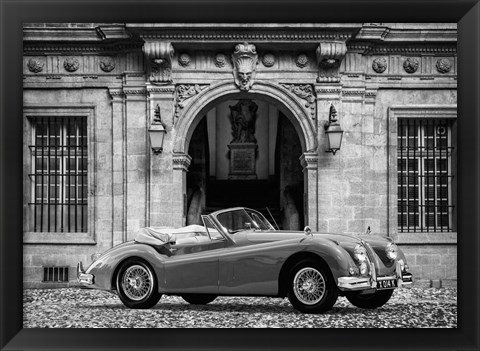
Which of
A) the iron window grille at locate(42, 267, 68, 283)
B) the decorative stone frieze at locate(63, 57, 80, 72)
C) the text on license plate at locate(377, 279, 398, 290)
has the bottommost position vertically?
the iron window grille at locate(42, 267, 68, 283)

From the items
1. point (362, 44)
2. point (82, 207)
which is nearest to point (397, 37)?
point (362, 44)

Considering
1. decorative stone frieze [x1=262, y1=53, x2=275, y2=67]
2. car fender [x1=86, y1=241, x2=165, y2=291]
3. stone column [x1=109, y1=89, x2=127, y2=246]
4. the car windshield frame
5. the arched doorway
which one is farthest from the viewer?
decorative stone frieze [x1=262, y1=53, x2=275, y2=67]

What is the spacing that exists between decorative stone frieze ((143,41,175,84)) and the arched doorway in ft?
2.65

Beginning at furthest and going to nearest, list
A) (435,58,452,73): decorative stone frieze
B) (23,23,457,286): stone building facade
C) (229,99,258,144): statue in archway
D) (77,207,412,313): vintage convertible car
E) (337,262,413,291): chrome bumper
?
(229,99,258,144): statue in archway < (435,58,452,73): decorative stone frieze < (23,23,457,286): stone building facade < (77,207,412,313): vintage convertible car < (337,262,413,291): chrome bumper

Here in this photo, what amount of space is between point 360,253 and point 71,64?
4.77 meters

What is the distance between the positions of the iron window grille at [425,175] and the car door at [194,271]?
266cm

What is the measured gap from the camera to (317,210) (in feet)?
36.7

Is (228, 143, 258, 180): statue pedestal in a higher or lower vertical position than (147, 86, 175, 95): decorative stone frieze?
lower

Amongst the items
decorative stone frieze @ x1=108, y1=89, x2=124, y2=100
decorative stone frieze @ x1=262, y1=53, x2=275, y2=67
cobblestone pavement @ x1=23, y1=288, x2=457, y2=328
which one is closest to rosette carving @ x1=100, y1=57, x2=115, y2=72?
decorative stone frieze @ x1=108, y1=89, x2=124, y2=100

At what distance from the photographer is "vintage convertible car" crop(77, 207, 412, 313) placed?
802cm

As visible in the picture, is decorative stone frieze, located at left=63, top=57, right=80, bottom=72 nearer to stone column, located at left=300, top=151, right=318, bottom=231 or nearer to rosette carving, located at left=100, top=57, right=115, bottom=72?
rosette carving, located at left=100, top=57, right=115, bottom=72

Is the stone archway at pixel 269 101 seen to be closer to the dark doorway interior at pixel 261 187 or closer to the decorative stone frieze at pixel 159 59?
the dark doorway interior at pixel 261 187

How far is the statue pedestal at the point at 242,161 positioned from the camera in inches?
438

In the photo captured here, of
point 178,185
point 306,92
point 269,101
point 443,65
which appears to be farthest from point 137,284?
point 443,65
